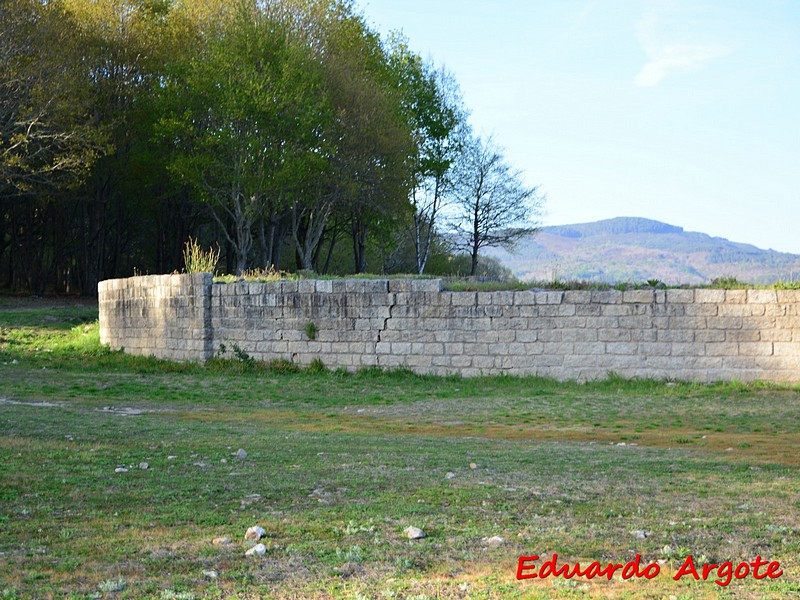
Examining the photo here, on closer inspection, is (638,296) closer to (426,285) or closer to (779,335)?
(779,335)

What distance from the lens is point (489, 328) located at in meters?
16.6

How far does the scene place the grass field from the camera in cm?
462

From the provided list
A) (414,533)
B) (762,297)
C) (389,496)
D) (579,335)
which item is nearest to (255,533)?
(414,533)

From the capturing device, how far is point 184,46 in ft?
120

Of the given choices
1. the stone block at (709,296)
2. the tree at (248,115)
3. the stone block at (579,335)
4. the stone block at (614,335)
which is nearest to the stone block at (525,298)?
the stone block at (579,335)

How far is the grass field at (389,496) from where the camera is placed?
4.62 meters

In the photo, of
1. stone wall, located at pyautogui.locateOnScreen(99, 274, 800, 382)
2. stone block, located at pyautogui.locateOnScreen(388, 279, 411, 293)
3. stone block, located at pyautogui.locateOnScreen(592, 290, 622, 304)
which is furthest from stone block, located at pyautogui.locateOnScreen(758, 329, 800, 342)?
stone block, located at pyautogui.locateOnScreen(388, 279, 411, 293)

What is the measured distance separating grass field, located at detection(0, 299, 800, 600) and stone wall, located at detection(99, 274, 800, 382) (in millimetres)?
1667

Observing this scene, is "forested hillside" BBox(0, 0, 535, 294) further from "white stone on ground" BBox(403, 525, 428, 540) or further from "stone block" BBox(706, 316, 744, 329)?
"white stone on ground" BBox(403, 525, 428, 540)

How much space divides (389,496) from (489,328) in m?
10.3

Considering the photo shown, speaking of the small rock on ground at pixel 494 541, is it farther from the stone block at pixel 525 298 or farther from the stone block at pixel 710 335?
the stone block at pixel 525 298

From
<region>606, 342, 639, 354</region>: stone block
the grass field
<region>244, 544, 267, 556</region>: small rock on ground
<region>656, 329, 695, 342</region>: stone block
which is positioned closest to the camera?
the grass field

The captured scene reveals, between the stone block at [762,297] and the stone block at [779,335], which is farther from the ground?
the stone block at [762,297]

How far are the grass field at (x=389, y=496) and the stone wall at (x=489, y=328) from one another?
167 centimetres
